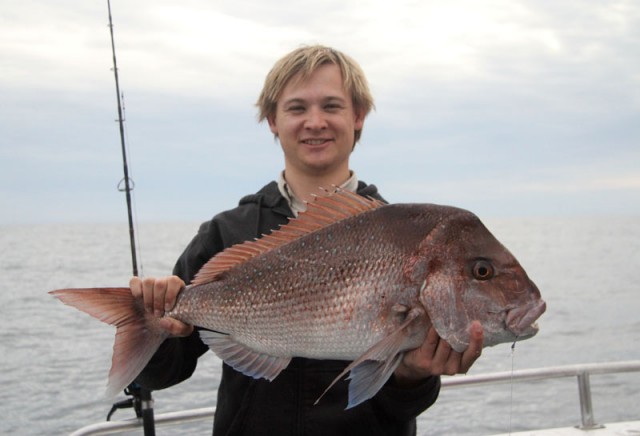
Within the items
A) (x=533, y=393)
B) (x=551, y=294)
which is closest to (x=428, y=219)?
(x=533, y=393)

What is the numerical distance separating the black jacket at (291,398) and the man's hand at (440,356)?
256 millimetres

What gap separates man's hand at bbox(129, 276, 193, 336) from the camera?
2.75 m

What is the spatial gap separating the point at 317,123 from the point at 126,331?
1.31 metres

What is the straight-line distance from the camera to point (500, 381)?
433 cm

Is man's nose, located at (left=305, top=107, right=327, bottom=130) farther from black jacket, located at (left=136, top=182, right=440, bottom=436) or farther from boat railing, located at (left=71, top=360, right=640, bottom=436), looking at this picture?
boat railing, located at (left=71, top=360, right=640, bottom=436)

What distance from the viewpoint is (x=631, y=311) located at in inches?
806

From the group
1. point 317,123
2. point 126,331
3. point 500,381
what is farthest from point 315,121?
point 500,381

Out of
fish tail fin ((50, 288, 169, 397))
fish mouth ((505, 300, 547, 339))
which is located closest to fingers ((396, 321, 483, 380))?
fish mouth ((505, 300, 547, 339))

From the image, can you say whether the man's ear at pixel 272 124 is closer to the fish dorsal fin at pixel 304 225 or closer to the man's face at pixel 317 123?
the man's face at pixel 317 123

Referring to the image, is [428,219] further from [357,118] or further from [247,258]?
[357,118]

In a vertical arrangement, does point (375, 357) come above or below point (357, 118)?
below

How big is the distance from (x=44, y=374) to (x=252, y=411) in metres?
11.0

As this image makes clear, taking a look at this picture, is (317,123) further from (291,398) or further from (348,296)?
(291,398)

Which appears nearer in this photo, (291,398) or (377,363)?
(377,363)
